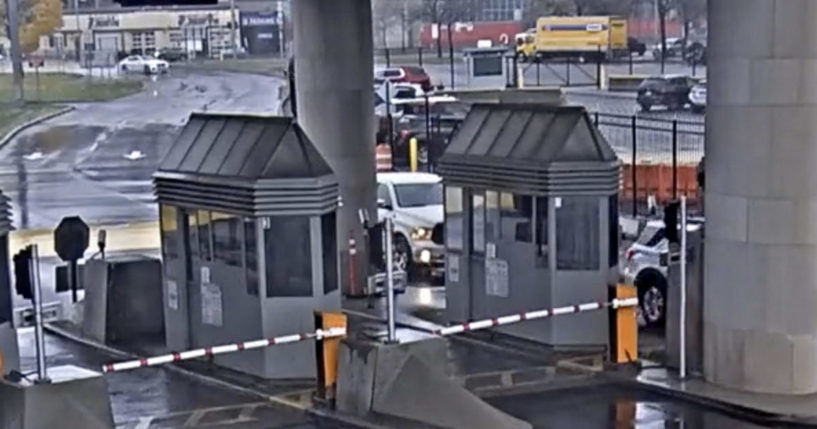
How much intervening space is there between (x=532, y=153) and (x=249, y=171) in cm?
357

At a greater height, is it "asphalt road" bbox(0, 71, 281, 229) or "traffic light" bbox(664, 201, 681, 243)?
"traffic light" bbox(664, 201, 681, 243)

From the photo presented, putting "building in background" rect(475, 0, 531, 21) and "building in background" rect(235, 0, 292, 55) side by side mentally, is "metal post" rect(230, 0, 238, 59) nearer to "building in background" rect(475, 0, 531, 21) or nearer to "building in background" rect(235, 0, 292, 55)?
"building in background" rect(235, 0, 292, 55)

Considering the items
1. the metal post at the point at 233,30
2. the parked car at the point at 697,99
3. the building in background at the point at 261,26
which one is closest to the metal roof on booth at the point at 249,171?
the parked car at the point at 697,99

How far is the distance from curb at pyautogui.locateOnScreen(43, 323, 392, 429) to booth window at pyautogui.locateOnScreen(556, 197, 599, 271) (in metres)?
4.01

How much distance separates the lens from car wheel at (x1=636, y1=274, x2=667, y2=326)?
1955 cm

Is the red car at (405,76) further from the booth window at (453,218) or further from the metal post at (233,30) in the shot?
the booth window at (453,218)

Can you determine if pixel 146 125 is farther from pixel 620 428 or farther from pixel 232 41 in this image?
pixel 620 428

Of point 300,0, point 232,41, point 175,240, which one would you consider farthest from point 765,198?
point 232,41

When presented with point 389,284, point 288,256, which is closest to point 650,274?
point 288,256

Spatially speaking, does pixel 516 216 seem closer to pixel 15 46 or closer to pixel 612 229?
pixel 612 229

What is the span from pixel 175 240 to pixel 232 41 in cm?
7127

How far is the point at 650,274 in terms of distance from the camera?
19766mm

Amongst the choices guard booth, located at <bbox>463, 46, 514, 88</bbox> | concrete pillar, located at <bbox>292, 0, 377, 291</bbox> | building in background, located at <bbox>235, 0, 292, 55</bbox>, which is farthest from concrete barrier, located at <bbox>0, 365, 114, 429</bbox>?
building in background, located at <bbox>235, 0, 292, 55</bbox>

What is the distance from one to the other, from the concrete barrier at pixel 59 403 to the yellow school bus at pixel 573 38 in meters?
57.1
